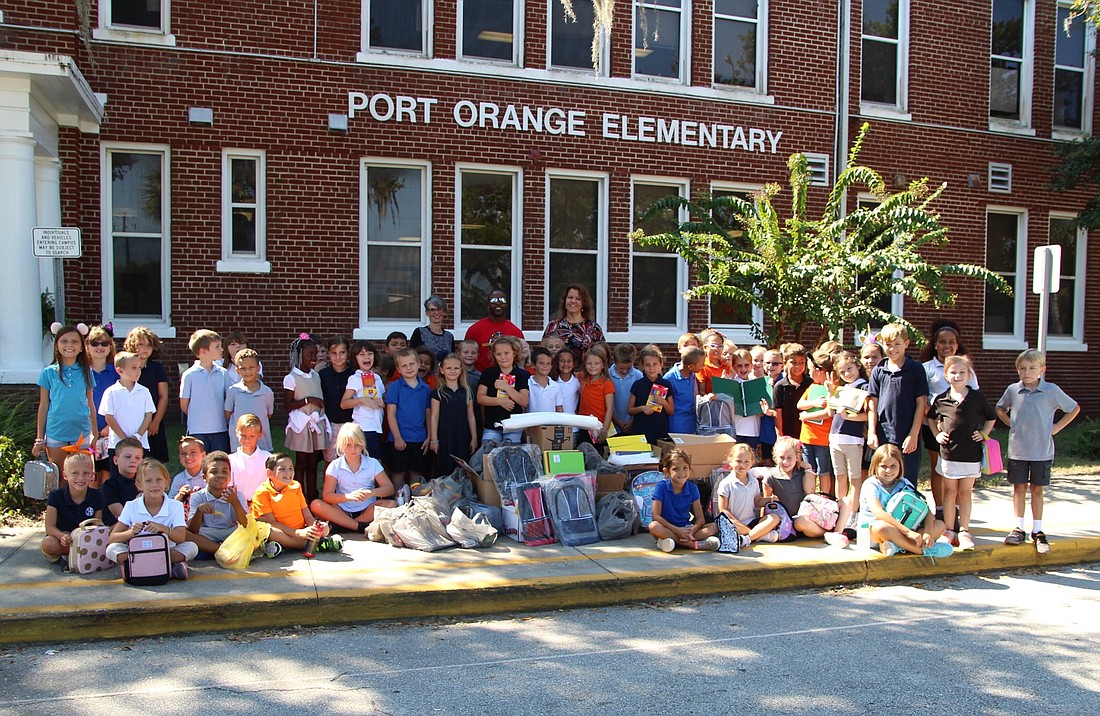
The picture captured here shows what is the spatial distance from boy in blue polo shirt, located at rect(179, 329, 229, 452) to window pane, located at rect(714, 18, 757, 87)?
9565mm

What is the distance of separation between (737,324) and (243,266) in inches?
297

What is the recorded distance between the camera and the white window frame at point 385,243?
500 inches

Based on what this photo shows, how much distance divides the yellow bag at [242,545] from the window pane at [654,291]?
8.35 metres

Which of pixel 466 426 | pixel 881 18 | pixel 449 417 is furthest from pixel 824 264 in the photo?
pixel 881 18

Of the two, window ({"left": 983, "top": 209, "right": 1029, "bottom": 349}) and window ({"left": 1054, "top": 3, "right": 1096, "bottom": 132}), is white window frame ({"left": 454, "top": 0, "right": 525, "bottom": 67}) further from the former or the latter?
window ({"left": 1054, "top": 3, "right": 1096, "bottom": 132})

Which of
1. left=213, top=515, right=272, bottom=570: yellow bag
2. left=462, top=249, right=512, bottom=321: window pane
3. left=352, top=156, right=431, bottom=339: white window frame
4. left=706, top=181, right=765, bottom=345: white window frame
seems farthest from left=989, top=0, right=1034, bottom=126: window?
left=213, top=515, right=272, bottom=570: yellow bag

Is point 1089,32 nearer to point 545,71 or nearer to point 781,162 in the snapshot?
point 781,162

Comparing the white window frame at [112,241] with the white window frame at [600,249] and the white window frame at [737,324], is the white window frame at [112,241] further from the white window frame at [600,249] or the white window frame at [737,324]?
the white window frame at [737,324]

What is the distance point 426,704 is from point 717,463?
171 inches

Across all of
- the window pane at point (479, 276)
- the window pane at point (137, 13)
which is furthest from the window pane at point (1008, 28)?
the window pane at point (137, 13)

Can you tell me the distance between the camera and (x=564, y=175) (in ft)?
45.2

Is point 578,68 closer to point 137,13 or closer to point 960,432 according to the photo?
point 137,13

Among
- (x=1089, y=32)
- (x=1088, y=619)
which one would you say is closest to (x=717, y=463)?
(x=1088, y=619)

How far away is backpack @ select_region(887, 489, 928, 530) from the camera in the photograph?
7.21 m
